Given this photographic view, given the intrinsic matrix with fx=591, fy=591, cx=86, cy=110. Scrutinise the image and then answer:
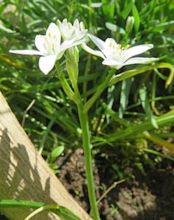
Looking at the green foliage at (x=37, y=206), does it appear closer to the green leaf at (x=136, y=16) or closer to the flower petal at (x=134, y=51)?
the flower petal at (x=134, y=51)

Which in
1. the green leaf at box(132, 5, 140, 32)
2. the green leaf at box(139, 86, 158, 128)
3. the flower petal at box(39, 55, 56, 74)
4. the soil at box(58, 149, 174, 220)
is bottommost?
the soil at box(58, 149, 174, 220)

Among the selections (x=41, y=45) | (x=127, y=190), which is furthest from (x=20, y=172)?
(x=127, y=190)

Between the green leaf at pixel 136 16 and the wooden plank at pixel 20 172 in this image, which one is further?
the green leaf at pixel 136 16

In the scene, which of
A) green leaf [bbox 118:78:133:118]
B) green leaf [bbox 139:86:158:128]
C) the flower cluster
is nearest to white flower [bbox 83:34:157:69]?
the flower cluster

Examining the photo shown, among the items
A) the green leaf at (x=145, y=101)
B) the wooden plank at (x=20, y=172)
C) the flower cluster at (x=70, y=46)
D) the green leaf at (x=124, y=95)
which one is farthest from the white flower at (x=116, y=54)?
the green leaf at (x=124, y=95)

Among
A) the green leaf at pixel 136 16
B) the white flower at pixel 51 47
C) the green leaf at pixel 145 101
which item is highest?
the white flower at pixel 51 47

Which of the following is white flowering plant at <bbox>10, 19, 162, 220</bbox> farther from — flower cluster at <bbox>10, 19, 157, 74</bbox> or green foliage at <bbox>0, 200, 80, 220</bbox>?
green foliage at <bbox>0, 200, 80, 220</bbox>
